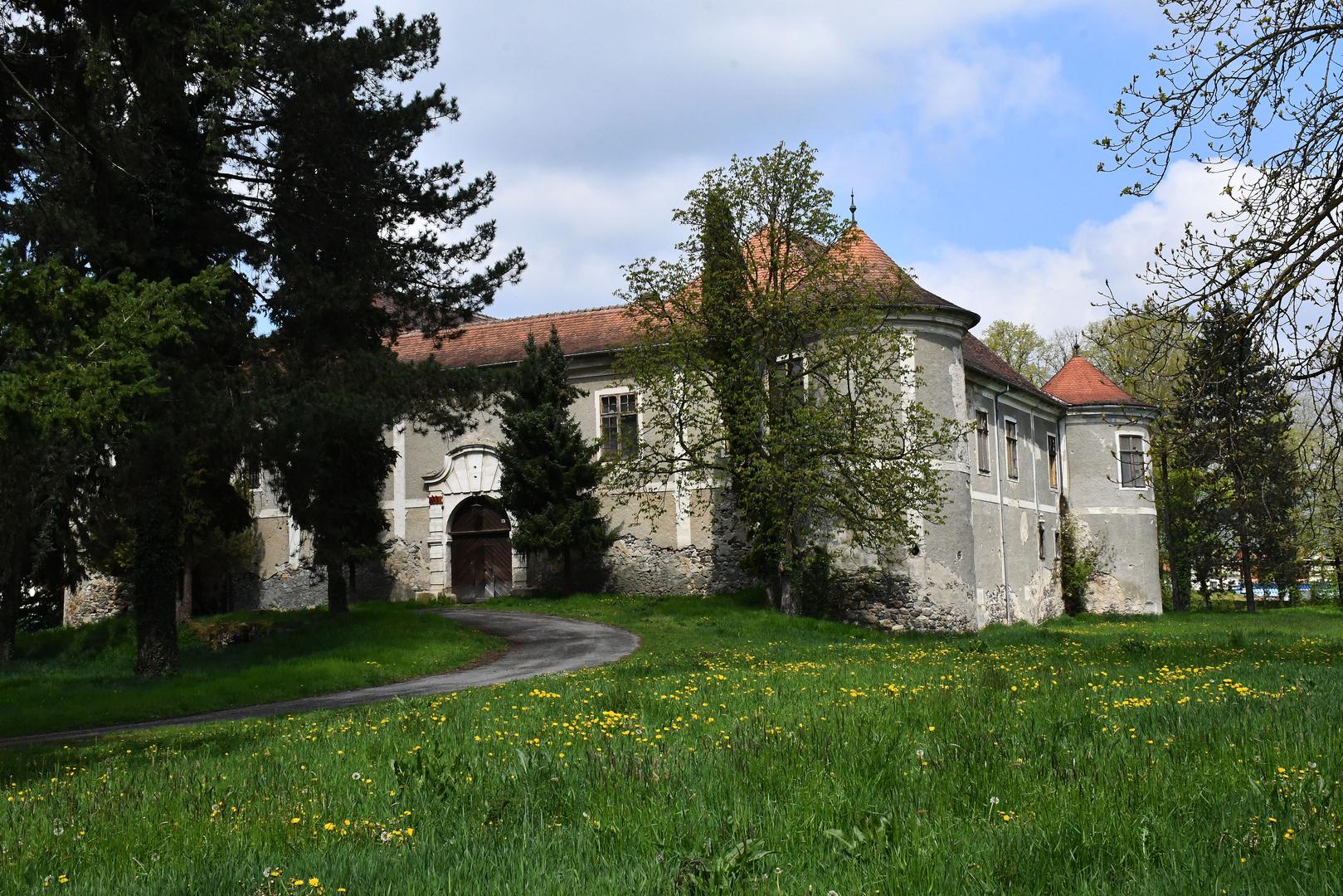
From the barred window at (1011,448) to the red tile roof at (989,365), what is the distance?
53.5 inches

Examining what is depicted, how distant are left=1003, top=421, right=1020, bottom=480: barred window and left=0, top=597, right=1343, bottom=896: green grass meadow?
28819mm

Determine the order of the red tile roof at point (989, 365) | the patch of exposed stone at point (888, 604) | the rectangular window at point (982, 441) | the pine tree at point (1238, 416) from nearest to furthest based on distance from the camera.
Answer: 1. the pine tree at point (1238, 416)
2. the patch of exposed stone at point (888, 604)
3. the rectangular window at point (982, 441)
4. the red tile roof at point (989, 365)

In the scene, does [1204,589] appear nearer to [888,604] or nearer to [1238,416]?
[888,604]

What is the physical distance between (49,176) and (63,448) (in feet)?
14.9

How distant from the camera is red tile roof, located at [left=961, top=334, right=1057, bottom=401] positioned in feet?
119

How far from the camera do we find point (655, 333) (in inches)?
1187

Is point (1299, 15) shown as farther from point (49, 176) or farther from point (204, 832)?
point (49, 176)

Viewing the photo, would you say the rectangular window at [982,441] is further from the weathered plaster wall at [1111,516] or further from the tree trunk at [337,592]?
the tree trunk at [337,592]

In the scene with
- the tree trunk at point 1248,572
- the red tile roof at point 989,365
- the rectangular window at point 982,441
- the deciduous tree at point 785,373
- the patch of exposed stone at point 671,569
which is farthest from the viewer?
the tree trunk at point 1248,572

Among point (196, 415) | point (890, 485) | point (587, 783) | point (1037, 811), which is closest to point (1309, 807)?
point (1037, 811)

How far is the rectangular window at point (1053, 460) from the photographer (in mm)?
42812

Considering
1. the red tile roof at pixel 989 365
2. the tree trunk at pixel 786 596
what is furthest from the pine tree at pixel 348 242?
the red tile roof at pixel 989 365

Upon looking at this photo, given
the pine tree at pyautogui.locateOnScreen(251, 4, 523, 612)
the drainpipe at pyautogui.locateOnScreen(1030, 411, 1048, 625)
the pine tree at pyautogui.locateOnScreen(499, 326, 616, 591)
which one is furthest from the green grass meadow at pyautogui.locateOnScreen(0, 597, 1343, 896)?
the drainpipe at pyautogui.locateOnScreen(1030, 411, 1048, 625)

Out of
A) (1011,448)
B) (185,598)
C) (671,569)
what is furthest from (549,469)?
(1011,448)
